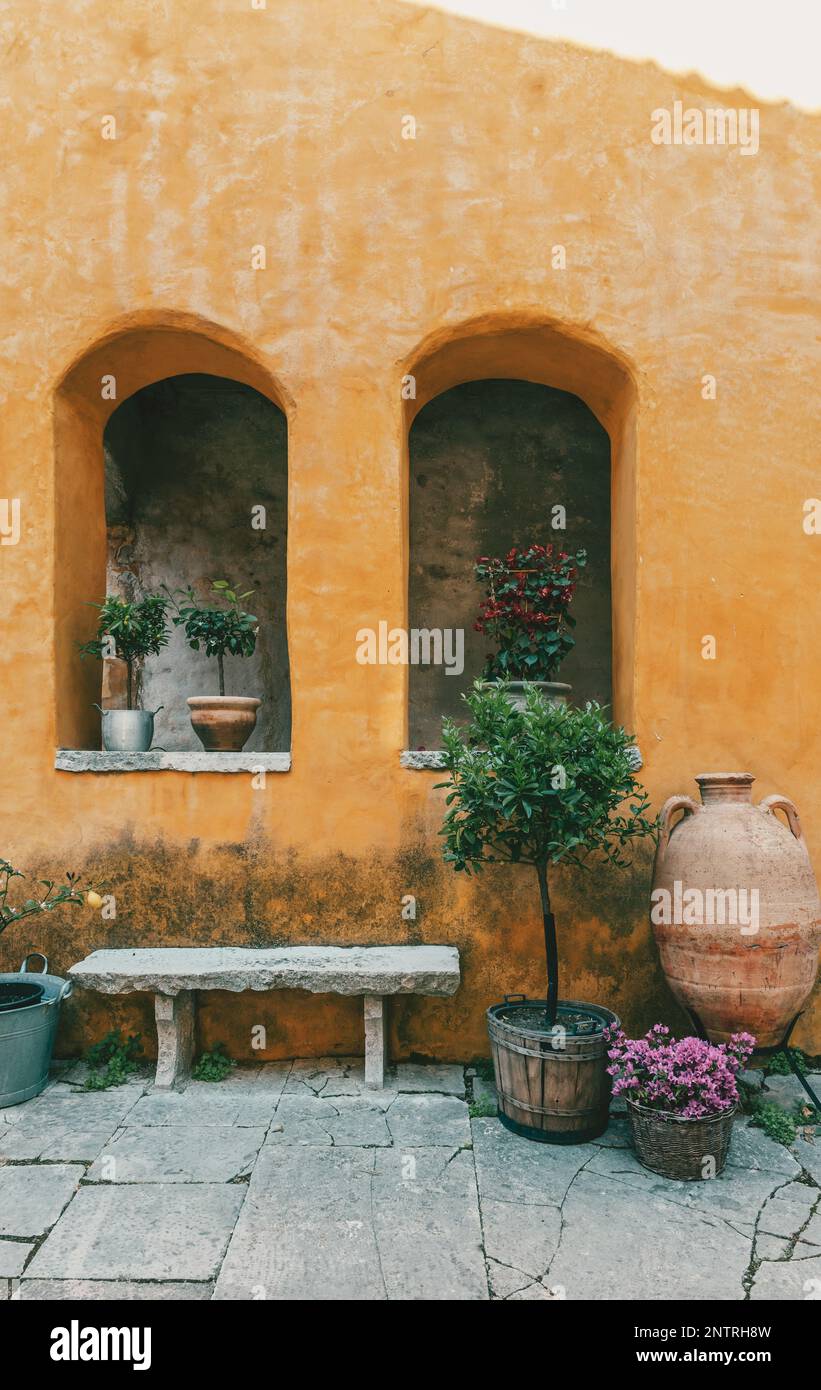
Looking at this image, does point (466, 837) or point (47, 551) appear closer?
point (466, 837)

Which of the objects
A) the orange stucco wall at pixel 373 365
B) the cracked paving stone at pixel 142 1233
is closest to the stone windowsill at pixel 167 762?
the orange stucco wall at pixel 373 365

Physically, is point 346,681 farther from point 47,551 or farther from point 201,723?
point 47,551

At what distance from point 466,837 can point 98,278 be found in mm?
3199

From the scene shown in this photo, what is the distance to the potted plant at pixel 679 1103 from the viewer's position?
2.88 m

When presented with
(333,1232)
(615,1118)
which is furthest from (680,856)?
(333,1232)

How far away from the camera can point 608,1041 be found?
10.4ft

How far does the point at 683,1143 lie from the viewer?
9.45 ft

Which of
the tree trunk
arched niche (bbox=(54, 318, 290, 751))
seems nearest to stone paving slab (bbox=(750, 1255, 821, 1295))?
the tree trunk

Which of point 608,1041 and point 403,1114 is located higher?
point 608,1041

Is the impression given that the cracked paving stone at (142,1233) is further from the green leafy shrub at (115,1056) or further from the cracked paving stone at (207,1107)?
the green leafy shrub at (115,1056)

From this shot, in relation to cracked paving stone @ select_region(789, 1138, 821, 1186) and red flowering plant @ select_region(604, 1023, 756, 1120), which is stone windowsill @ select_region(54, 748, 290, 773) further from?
cracked paving stone @ select_region(789, 1138, 821, 1186)

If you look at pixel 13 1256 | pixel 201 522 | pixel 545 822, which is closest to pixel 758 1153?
pixel 545 822

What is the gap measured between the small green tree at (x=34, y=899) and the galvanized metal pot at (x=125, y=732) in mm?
641

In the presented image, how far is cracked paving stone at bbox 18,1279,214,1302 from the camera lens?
2.25m
